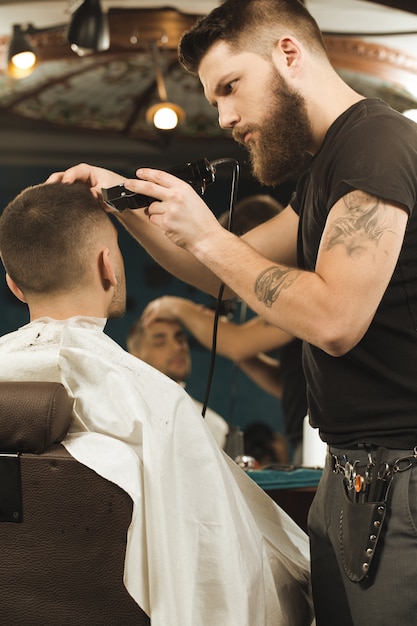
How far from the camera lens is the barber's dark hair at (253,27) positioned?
169cm

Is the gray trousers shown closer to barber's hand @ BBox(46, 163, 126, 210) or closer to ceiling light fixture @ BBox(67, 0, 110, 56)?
barber's hand @ BBox(46, 163, 126, 210)

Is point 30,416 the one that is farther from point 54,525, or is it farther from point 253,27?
point 253,27

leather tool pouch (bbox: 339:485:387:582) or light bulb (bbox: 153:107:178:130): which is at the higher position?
light bulb (bbox: 153:107:178:130)

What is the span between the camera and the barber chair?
A: 4.33 feet

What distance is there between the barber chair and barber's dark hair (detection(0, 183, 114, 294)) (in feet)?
1.36

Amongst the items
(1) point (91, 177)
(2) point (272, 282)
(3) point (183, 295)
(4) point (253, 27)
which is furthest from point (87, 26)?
(3) point (183, 295)

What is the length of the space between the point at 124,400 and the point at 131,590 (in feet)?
1.11

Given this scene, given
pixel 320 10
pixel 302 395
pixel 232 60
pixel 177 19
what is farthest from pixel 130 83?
pixel 232 60

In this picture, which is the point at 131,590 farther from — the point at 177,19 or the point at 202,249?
the point at 177,19

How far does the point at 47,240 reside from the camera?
1.73m

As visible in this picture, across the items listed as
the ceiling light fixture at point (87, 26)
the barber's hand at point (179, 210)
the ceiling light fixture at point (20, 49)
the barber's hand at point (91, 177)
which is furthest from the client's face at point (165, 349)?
the barber's hand at point (179, 210)

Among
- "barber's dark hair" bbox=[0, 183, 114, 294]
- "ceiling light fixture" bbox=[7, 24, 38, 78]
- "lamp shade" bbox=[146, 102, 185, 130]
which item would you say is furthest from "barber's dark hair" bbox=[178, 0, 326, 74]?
"lamp shade" bbox=[146, 102, 185, 130]

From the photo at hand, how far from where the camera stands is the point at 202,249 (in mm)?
1523

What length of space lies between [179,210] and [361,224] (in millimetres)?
365
